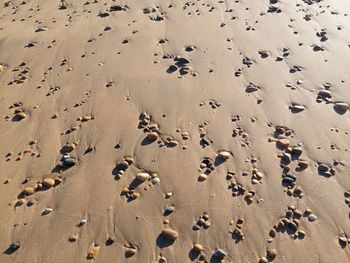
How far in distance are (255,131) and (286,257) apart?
1.66 meters

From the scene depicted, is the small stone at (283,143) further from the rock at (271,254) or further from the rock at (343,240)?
the rock at (271,254)

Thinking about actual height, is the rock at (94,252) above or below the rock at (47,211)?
below

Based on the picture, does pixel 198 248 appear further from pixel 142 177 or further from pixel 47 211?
pixel 47 211

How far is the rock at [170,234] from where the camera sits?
4.01 metres

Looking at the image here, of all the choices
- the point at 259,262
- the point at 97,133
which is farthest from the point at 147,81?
the point at 259,262

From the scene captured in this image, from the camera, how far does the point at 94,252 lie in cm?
393

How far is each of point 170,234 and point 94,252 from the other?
0.72 meters

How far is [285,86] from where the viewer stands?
18.8 ft

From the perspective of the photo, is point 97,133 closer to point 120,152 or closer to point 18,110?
Result: point 120,152

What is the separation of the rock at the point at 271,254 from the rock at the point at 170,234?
85 cm

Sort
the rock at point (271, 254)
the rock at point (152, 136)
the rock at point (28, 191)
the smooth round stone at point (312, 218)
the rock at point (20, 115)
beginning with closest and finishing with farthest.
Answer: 1. the rock at point (271, 254)
2. the smooth round stone at point (312, 218)
3. the rock at point (28, 191)
4. the rock at point (152, 136)
5. the rock at point (20, 115)

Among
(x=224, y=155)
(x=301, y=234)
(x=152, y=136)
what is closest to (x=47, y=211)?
(x=152, y=136)

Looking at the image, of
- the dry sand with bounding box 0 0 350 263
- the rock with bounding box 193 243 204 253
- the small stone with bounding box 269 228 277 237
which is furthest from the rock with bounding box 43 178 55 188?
the small stone with bounding box 269 228 277 237

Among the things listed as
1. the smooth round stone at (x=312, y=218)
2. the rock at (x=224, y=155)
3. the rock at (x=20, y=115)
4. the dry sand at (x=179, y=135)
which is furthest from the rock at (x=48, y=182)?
the smooth round stone at (x=312, y=218)
